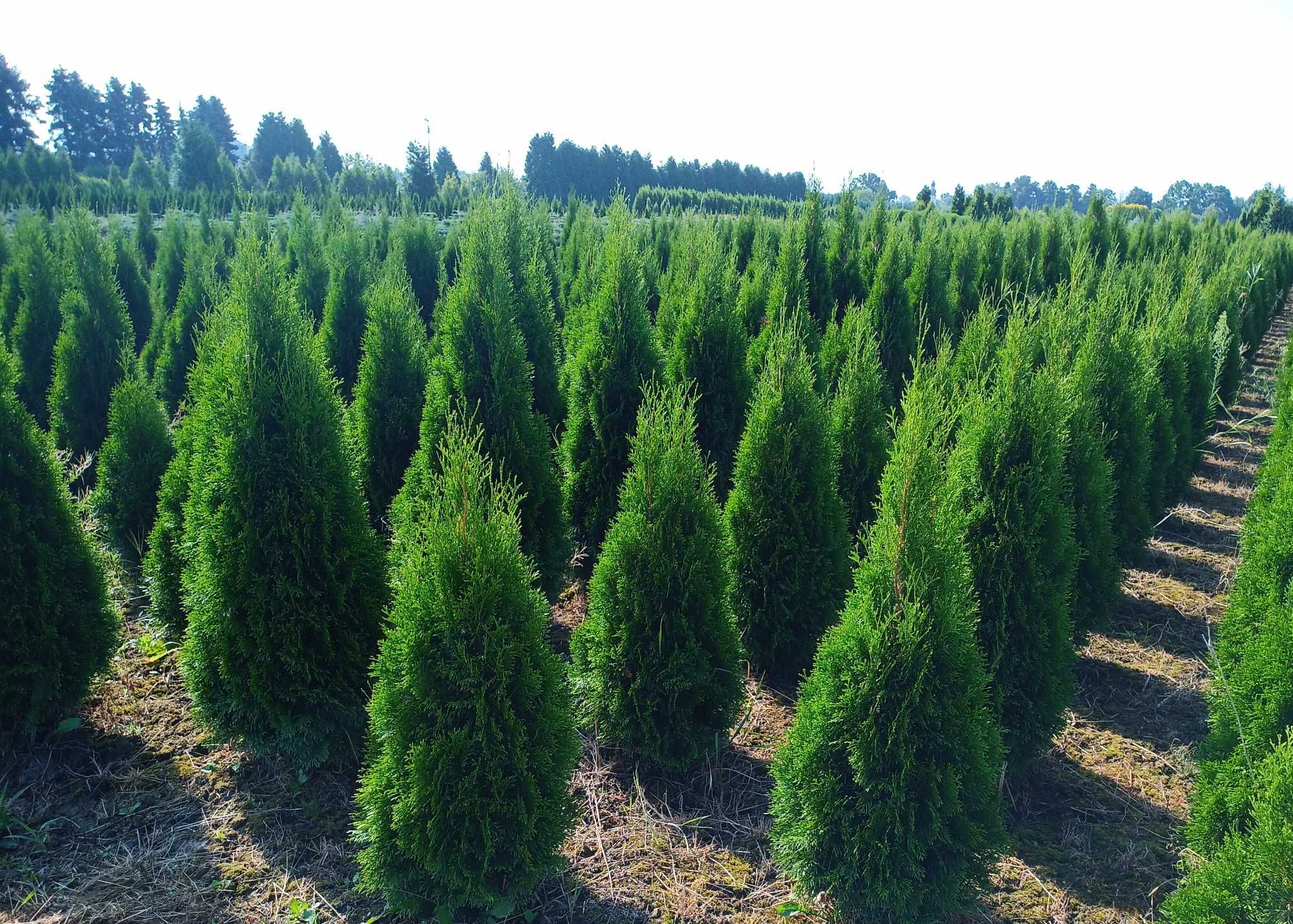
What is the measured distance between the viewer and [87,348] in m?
8.89

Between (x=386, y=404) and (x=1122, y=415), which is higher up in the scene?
(x=1122, y=415)

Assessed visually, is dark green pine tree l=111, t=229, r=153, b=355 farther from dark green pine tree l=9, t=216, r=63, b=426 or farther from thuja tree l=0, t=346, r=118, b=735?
thuja tree l=0, t=346, r=118, b=735

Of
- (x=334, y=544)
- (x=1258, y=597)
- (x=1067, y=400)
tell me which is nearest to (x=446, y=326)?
(x=334, y=544)

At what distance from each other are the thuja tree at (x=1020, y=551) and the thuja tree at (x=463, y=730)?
7.68 ft

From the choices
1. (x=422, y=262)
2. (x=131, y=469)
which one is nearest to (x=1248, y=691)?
(x=131, y=469)

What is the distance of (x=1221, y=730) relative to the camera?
3621mm

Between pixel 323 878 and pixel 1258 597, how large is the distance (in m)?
4.97

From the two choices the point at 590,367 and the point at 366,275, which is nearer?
the point at 590,367

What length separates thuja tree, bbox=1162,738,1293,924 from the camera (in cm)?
270

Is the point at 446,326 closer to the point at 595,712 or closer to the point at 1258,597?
the point at 595,712

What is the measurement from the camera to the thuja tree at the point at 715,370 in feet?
22.4

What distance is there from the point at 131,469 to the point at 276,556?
2852 mm

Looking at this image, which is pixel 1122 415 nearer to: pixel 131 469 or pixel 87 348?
pixel 131 469

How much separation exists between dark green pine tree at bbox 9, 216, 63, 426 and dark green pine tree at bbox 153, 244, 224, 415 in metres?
1.21
